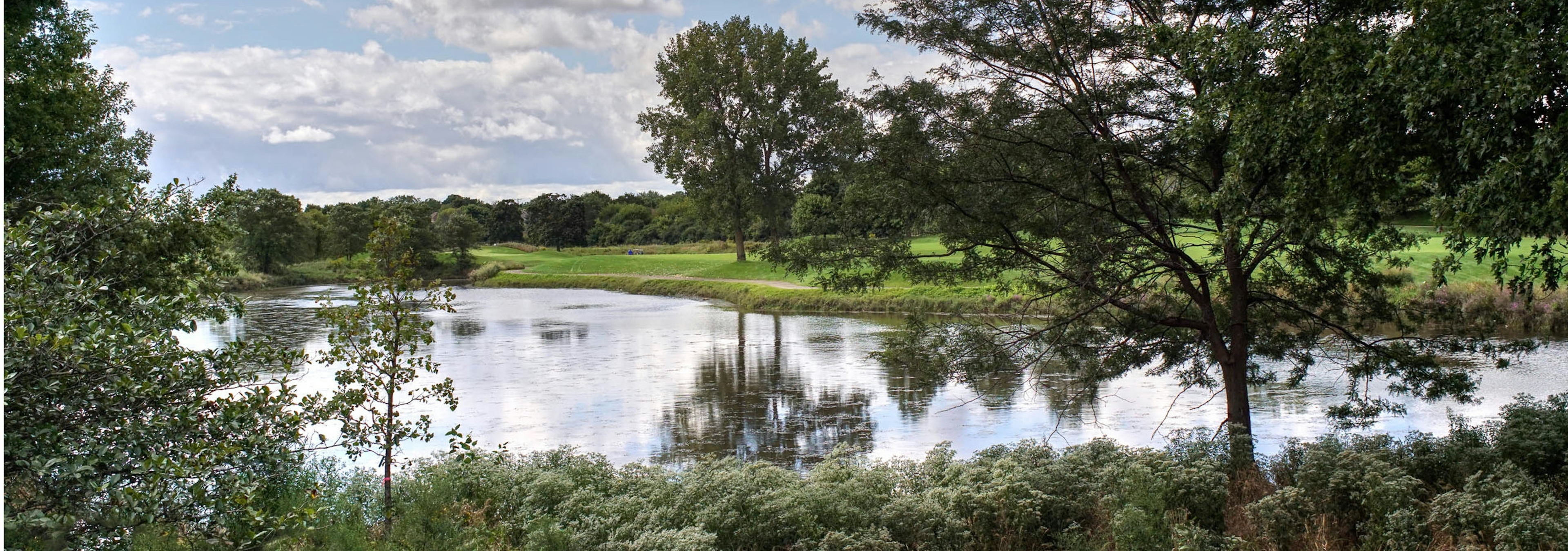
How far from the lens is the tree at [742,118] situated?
138 feet

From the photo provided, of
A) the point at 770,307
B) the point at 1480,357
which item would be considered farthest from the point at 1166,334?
the point at 770,307

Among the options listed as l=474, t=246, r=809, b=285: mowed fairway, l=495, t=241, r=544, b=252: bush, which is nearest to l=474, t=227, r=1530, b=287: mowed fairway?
l=474, t=246, r=809, b=285: mowed fairway

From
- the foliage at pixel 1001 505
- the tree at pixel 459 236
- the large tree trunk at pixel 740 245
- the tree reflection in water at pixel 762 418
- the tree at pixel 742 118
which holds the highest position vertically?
the tree at pixel 742 118

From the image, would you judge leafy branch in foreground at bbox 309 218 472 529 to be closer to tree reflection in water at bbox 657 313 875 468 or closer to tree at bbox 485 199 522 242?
tree reflection in water at bbox 657 313 875 468

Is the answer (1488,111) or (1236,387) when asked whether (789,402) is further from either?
(1488,111)

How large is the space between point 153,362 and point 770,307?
29.3 m

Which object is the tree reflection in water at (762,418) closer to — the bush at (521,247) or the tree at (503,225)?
the bush at (521,247)

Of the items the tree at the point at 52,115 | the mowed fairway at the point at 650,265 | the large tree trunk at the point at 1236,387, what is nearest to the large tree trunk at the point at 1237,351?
the large tree trunk at the point at 1236,387

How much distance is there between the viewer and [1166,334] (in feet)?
36.5

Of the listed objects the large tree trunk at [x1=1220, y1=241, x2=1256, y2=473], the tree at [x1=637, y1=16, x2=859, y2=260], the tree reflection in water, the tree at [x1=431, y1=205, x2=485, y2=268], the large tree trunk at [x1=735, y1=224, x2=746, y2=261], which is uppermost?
the tree at [x1=637, y1=16, x2=859, y2=260]

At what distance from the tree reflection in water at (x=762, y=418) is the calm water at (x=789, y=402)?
4cm

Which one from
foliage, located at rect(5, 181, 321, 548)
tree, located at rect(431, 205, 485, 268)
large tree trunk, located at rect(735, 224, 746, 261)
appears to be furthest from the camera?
tree, located at rect(431, 205, 485, 268)

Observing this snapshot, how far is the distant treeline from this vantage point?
151 feet

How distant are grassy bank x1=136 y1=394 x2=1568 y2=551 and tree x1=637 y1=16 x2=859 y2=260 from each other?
33.6 metres
